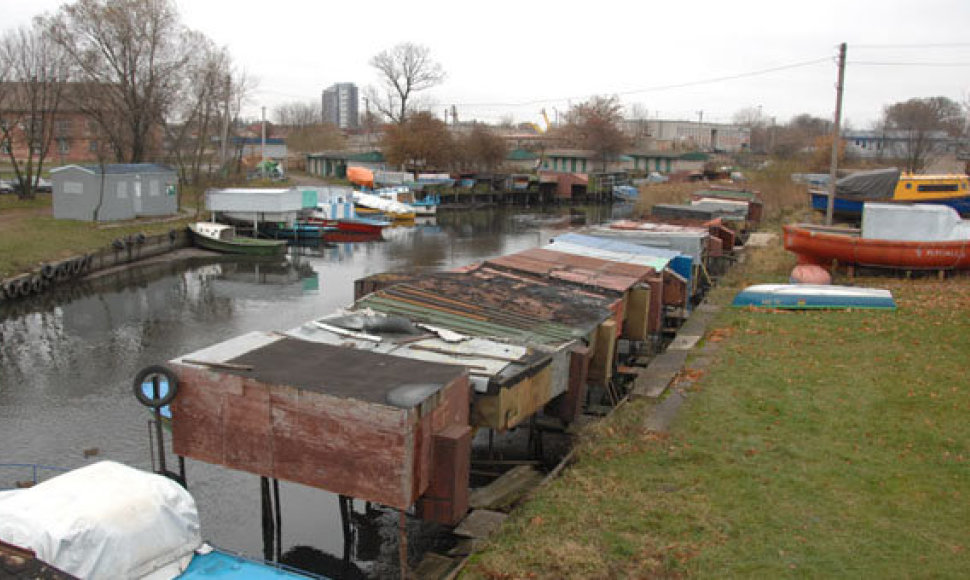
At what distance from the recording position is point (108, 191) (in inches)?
1655

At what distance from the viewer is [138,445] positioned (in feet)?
51.6

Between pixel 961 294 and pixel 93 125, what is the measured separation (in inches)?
2170

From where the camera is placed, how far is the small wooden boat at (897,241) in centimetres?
2584

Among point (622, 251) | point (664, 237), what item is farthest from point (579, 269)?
point (664, 237)

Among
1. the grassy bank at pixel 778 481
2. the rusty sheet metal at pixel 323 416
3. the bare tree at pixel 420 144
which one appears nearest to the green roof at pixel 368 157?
the bare tree at pixel 420 144

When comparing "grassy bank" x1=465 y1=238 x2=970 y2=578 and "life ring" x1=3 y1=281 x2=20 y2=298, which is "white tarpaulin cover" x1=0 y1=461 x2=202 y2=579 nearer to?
"grassy bank" x1=465 y1=238 x2=970 y2=578

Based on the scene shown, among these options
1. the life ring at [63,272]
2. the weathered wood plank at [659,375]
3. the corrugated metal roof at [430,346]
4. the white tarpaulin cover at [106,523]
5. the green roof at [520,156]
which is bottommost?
the life ring at [63,272]

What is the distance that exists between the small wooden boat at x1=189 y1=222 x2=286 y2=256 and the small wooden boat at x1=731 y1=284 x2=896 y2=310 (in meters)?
28.0

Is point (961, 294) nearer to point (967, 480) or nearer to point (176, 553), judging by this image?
point (967, 480)

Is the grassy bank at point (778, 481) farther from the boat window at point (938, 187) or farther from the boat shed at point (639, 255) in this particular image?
the boat window at point (938, 187)

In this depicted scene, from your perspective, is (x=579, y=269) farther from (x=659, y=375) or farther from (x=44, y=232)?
(x=44, y=232)

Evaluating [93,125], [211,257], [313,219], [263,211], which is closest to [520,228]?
[313,219]

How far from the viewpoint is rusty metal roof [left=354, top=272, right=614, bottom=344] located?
14.0 metres

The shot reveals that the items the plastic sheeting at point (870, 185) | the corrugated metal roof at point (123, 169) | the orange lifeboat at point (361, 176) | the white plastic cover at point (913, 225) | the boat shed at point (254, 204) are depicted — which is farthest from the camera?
the orange lifeboat at point (361, 176)
